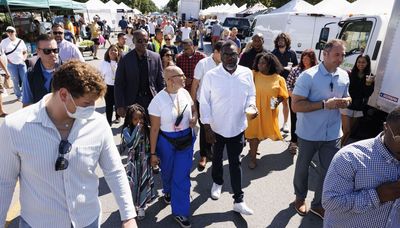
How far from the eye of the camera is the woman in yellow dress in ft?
16.6

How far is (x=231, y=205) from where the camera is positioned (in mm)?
4152

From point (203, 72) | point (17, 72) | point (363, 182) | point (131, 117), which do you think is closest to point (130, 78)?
point (131, 117)

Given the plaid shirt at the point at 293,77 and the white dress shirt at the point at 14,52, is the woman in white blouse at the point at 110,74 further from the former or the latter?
the white dress shirt at the point at 14,52

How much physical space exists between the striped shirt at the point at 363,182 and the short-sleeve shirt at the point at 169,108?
1.85m

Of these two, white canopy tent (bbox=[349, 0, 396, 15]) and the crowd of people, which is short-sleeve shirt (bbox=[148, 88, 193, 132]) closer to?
the crowd of people

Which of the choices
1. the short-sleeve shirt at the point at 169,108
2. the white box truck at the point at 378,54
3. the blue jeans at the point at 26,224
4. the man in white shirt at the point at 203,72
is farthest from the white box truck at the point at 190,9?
the blue jeans at the point at 26,224

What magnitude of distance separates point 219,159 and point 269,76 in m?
1.68

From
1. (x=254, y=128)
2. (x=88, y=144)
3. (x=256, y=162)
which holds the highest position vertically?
(x=88, y=144)

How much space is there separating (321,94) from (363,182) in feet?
5.42

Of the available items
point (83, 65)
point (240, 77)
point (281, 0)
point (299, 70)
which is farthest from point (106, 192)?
point (281, 0)

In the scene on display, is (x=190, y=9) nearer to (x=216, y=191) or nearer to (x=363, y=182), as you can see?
(x=216, y=191)

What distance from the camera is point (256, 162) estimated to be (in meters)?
5.38

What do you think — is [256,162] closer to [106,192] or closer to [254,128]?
[254,128]

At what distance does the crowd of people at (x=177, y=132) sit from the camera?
179cm
